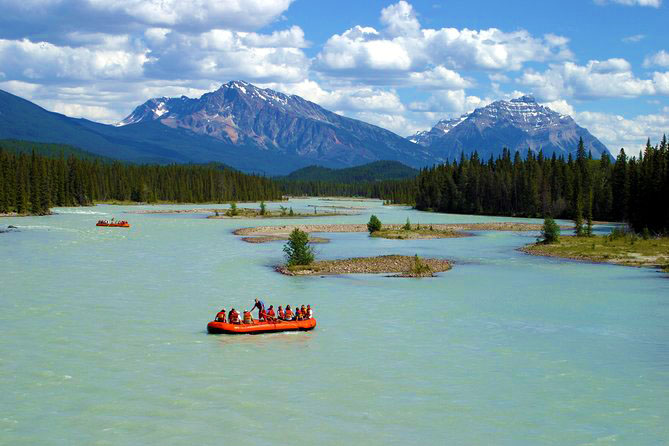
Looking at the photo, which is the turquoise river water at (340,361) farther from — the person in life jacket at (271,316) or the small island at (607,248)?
the small island at (607,248)

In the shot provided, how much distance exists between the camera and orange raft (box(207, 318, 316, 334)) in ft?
131

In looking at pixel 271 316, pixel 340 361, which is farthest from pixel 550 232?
pixel 340 361

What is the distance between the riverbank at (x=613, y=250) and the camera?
75.8 m

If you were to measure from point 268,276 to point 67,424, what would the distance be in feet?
124

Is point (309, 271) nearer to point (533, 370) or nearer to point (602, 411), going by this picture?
point (533, 370)

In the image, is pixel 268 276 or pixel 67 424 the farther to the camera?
pixel 268 276

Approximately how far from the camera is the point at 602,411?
27.5m

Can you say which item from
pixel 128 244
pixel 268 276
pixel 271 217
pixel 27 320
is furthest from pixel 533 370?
pixel 271 217

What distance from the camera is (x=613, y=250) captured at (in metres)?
83.7

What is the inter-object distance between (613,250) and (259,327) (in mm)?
57891

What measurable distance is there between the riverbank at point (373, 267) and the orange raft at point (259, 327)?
23094mm

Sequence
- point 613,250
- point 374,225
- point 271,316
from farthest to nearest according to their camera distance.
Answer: point 374,225, point 613,250, point 271,316

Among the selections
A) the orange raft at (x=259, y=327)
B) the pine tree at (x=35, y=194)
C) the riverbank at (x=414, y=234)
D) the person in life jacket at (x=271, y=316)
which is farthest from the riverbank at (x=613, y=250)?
the pine tree at (x=35, y=194)

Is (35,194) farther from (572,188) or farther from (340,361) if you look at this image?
(340,361)
